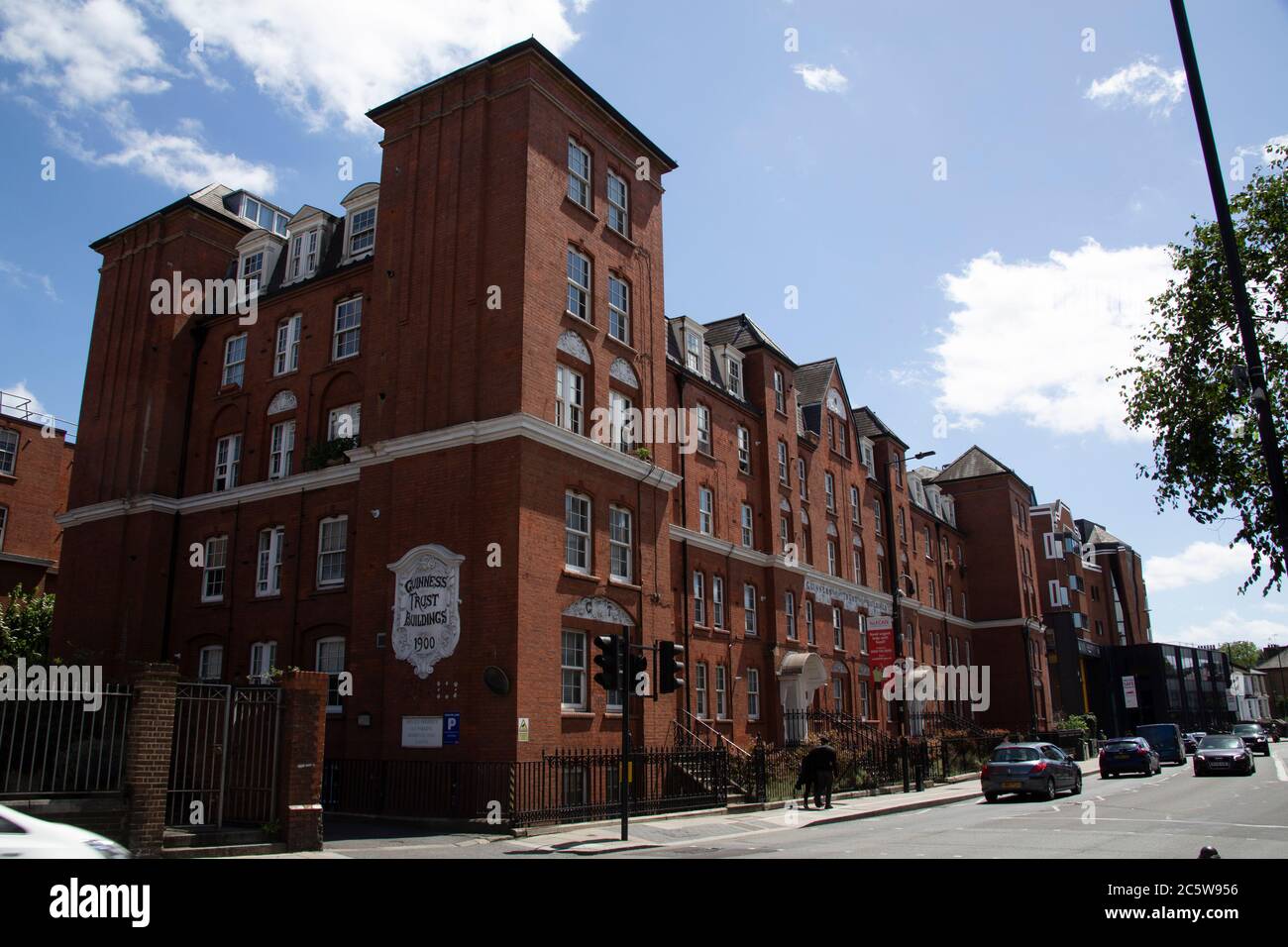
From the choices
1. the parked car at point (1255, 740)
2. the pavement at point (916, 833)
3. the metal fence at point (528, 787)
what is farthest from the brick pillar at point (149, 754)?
the parked car at point (1255, 740)

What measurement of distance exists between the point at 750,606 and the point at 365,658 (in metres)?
16.3

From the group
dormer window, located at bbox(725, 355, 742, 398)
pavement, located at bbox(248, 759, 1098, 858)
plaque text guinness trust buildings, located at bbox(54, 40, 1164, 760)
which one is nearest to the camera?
pavement, located at bbox(248, 759, 1098, 858)

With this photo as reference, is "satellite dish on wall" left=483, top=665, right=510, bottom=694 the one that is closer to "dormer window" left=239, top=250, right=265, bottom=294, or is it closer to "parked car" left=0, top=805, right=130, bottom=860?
"parked car" left=0, top=805, right=130, bottom=860

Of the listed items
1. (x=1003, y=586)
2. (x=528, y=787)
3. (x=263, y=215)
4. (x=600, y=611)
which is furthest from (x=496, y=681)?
(x=1003, y=586)

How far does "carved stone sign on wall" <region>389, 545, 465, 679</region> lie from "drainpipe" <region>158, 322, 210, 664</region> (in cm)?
1163

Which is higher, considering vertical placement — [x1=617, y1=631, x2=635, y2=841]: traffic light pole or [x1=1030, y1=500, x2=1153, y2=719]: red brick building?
[x1=1030, y1=500, x2=1153, y2=719]: red brick building

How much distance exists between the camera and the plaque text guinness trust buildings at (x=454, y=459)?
2220 cm

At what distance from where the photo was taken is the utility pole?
1134 cm

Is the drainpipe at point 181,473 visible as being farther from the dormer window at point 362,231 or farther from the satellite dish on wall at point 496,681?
the satellite dish on wall at point 496,681

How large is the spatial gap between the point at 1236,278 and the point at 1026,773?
17.8m

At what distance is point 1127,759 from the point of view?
3678 cm

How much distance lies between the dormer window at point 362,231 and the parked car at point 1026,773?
2431cm

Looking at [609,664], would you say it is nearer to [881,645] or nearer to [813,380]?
[881,645]

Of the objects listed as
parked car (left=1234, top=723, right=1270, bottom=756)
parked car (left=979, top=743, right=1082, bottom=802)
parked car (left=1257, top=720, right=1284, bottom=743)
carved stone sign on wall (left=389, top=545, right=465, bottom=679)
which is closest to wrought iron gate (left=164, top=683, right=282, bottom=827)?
carved stone sign on wall (left=389, top=545, right=465, bottom=679)
